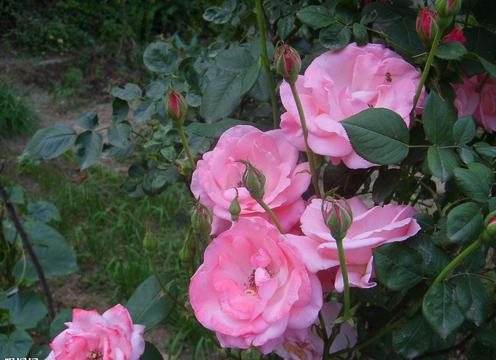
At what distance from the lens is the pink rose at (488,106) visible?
28.0 inches

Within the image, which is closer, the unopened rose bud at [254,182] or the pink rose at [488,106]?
the unopened rose bud at [254,182]

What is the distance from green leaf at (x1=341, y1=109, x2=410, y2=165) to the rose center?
0.36 m

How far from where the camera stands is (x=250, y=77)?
72 cm

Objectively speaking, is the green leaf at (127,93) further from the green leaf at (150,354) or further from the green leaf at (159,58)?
the green leaf at (150,354)

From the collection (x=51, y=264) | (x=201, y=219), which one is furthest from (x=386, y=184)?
(x=51, y=264)

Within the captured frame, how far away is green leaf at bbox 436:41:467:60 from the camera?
0.60 metres

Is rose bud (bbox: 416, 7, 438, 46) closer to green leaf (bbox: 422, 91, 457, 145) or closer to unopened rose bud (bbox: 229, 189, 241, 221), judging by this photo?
green leaf (bbox: 422, 91, 457, 145)

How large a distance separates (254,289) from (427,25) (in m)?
0.29

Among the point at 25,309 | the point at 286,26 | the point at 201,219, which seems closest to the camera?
the point at 201,219

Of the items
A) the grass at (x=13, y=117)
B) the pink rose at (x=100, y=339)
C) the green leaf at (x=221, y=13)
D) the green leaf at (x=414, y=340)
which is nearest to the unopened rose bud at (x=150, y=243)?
the pink rose at (x=100, y=339)

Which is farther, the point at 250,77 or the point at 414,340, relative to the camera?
the point at 250,77

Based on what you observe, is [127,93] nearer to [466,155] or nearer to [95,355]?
[95,355]

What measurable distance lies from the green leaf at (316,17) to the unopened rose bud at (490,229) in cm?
29

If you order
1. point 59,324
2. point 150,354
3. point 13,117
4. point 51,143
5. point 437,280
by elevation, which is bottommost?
point 13,117
